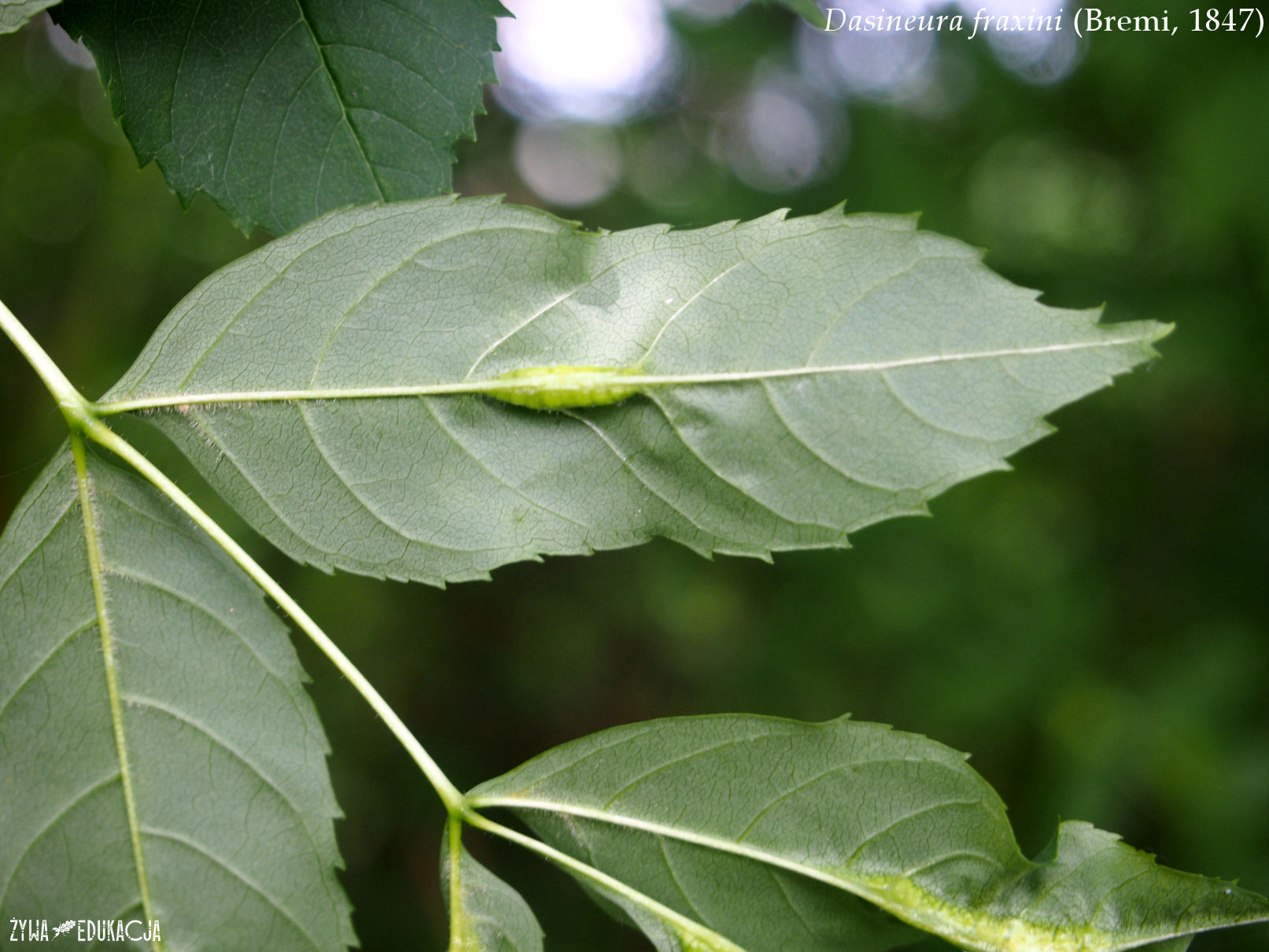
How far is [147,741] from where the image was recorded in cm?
93

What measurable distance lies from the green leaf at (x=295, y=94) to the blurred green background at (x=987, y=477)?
171 centimetres

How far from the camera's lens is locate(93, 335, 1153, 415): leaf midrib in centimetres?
86

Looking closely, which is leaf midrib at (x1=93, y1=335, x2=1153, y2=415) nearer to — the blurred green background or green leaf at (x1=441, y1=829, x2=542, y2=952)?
green leaf at (x1=441, y1=829, x2=542, y2=952)

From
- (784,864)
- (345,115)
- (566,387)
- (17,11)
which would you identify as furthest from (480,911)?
(17,11)

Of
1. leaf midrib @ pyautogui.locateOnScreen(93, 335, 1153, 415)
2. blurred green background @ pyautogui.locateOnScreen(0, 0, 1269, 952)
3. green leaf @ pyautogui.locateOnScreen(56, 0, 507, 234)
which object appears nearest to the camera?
leaf midrib @ pyautogui.locateOnScreen(93, 335, 1153, 415)

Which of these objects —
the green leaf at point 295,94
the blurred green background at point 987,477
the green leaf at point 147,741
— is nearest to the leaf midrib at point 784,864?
the green leaf at point 147,741

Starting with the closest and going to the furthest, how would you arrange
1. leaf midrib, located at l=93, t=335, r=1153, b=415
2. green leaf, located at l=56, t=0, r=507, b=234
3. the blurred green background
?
leaf midrib, located at l=93, t=335, r=1153, b=415
green leaf, located at l=56, t=0, r=507, b=234
the blurred green background

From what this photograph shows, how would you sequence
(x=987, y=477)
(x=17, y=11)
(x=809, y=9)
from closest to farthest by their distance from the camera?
(x=17, y=11) → (x=809, y=9) → (x=987, y=477)

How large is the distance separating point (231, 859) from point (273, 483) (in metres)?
0.41

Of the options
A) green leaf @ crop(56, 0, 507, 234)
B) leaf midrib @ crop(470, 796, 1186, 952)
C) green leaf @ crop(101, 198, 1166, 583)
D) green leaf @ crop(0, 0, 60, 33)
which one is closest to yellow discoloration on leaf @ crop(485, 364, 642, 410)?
green leaf @ crop(101, 198, 1166, 583)

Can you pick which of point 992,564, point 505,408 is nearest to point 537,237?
point 505,408

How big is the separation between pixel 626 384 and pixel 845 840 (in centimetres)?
54

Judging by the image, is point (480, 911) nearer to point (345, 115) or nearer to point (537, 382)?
point (537, 382)

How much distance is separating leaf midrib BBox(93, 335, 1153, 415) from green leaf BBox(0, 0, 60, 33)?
0.38 m
